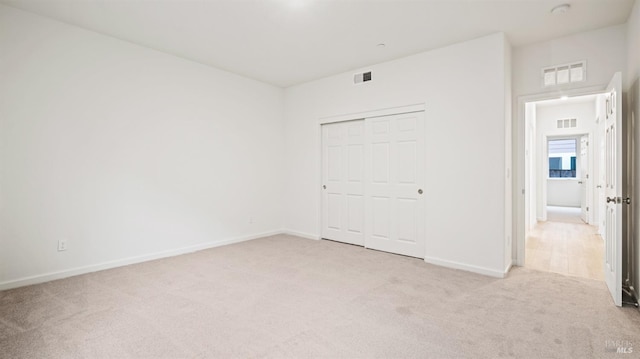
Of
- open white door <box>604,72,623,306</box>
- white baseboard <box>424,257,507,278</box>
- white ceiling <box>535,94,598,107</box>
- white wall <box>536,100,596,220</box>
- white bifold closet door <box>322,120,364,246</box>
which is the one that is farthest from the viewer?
white wall <box>536,100,596,220</box>

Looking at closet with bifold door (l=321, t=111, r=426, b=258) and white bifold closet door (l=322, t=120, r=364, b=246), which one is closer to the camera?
closet with bifold door (l=321, t=111, r=426, b=258)

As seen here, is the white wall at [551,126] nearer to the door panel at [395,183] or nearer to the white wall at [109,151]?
the door panel at [395,183]

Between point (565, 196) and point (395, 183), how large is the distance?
915 cm

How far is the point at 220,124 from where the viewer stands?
200 inches

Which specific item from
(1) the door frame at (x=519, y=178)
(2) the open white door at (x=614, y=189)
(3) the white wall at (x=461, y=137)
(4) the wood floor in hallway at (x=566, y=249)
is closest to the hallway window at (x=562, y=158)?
(4) the wood floor in hallway at (x=566, y=249)

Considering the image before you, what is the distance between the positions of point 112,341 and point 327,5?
3.41 m

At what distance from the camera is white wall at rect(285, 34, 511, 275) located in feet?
11.9

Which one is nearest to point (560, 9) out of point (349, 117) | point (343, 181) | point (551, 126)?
point (349, 117)

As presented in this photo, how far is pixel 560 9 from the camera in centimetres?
308

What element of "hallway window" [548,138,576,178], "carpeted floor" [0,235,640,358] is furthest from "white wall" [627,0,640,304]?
"hallway window" [548,138,576,178]

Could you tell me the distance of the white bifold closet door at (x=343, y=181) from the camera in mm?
5129

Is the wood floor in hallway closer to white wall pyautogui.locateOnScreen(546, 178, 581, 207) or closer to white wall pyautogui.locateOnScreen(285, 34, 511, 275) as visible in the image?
white wall pyautogui.locateOnScreen(285, 34, 511, 275)

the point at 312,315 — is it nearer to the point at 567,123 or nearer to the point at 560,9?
the point at 560,9

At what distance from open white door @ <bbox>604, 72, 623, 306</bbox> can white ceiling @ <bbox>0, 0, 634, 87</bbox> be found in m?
0.95
